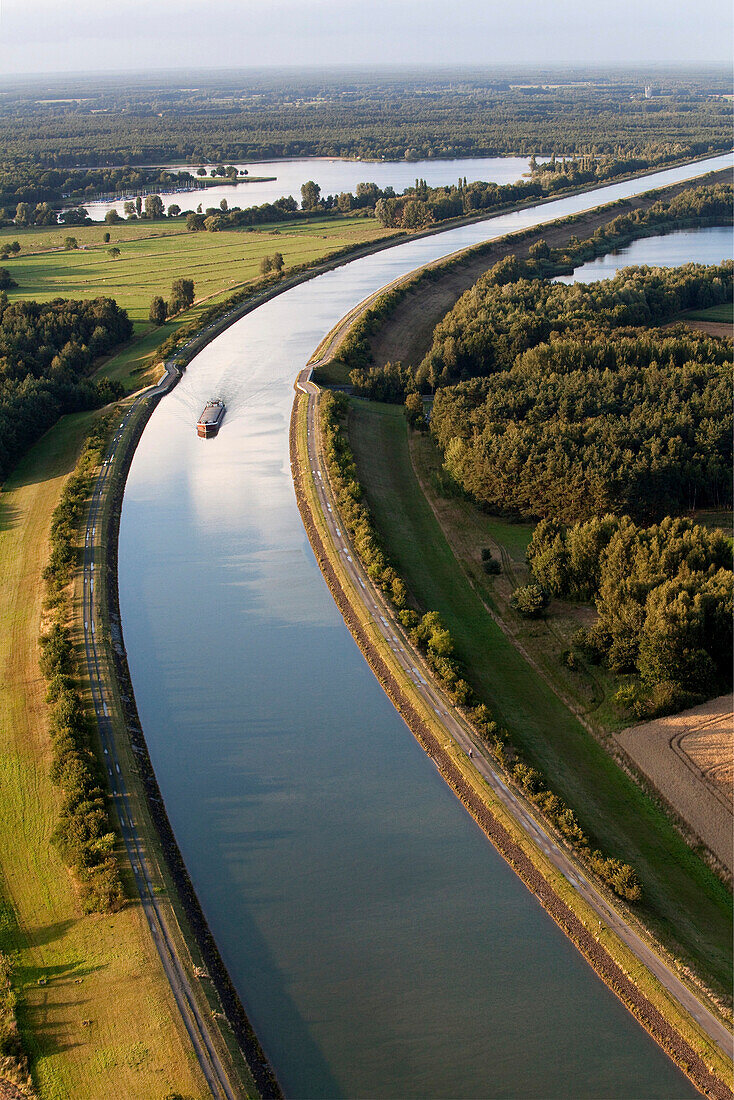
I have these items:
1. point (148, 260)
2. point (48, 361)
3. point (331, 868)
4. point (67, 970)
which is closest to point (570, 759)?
point (331, 868)

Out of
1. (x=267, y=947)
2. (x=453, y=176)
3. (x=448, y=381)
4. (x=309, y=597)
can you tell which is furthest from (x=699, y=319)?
(x=453, y=176)

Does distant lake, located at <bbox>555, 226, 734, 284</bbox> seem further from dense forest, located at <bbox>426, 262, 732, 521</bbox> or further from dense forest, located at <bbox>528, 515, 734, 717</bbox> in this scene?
dense forest, located at <bbox>528, 515, 734, 717</bbox>

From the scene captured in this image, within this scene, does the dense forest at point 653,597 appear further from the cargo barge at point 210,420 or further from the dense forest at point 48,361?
the dense forest at point 48,361

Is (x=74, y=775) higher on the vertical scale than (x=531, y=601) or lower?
lower

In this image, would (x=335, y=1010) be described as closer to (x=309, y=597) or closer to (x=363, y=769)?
(x=363, y=769)

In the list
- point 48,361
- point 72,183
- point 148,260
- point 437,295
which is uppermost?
point 72,183

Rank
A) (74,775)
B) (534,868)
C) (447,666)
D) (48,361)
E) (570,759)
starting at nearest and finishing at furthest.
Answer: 1. (534,868)
2. (74,775)
3. (570,759)
4. (447,666)
5. (48,361)

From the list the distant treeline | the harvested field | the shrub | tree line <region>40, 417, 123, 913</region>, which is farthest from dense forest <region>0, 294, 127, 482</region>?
the distant treeline

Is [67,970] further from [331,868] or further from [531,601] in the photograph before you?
[531,601]
